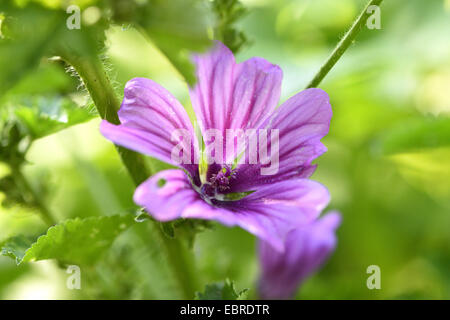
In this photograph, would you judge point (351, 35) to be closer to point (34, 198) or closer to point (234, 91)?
point (234, 91)

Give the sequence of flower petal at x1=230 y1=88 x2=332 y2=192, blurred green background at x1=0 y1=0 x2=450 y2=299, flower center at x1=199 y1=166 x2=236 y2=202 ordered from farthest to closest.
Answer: blurred green background at x1=0 y1=0 x2=450 y2=299
flower center at x1=199 y1=166 x2=236 y2=202
flower petal at x1=230 y1=88 x2=332 y2=192

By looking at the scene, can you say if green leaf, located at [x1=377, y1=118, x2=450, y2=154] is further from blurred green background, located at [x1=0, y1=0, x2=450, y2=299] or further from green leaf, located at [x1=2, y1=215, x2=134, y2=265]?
green leaf, located at [x1=2, y1=215, x2=134, y2=265]

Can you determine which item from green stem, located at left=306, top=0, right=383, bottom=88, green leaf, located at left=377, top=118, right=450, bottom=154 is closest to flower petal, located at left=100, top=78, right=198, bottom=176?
green stem, located at left=306, top=0, right=383, bottom=88

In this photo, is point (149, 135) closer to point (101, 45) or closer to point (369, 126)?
point (101, 45)

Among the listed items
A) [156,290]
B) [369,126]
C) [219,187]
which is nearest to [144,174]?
[219,187]

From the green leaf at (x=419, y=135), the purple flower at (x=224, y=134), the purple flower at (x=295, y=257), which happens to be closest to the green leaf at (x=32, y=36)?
the purple flower at (x=224, y=134)

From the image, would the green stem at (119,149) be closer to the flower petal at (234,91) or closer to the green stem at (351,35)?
the flower petal at (234,91)
